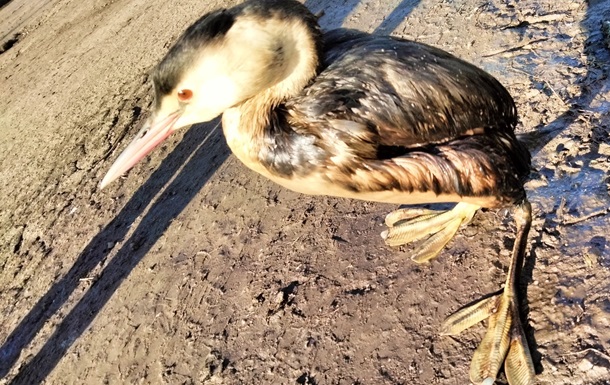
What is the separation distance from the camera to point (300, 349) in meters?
3.34

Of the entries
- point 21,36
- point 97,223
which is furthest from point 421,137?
point 21,36

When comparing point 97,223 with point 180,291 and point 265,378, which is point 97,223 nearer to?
point 180,291

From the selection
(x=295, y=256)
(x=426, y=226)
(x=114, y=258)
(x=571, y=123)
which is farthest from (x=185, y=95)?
(x=571, y=123)

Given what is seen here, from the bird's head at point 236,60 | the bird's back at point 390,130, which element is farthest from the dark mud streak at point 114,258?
the bird's back at point 390,130

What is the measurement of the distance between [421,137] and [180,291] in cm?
216

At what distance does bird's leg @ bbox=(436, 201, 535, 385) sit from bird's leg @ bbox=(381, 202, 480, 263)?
17.0 inches

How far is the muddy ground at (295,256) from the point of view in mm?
3068

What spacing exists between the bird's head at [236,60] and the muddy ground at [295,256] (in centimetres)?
138

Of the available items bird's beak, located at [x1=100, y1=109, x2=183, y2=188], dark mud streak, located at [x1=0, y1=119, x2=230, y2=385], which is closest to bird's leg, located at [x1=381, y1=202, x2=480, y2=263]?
bird's beak, located at [x1=100, y1=109, x2=183, y2=188]

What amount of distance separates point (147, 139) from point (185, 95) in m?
0.37

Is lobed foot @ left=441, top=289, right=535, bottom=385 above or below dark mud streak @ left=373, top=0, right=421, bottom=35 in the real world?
below

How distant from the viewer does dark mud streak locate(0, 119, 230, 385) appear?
13.6ft

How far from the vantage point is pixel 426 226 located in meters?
3.60

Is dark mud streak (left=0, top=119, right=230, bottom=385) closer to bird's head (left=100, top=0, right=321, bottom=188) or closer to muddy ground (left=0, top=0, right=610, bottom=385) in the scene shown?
muddy ground (left=0, top=0, right=610, bottom=385)
